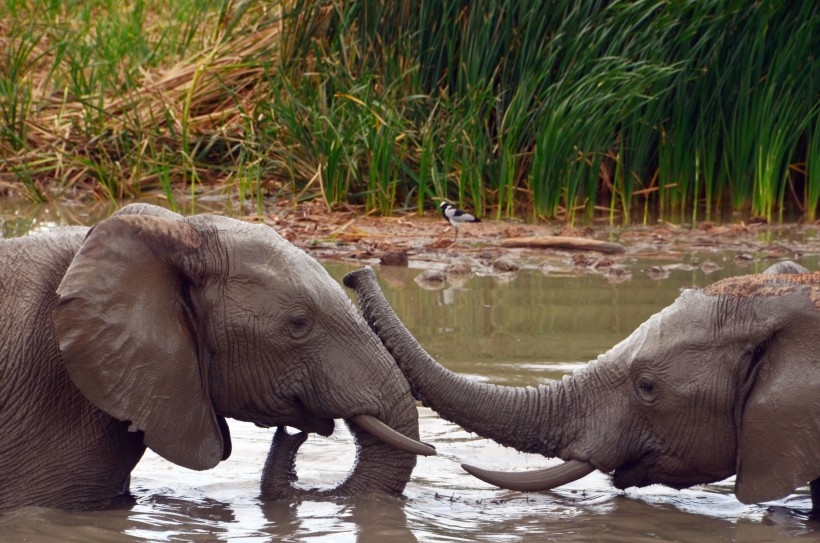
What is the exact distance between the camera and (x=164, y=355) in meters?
4.20

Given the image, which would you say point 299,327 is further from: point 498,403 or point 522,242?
point 522,242

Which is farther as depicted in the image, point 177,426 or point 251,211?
point 251,211

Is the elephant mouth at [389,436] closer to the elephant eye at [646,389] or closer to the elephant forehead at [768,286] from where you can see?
the elephant eye at [646,389]

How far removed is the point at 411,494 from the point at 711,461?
98 cm

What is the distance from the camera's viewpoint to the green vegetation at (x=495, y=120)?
10805 mm

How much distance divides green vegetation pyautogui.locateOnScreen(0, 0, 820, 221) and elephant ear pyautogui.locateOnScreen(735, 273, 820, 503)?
19.5ft

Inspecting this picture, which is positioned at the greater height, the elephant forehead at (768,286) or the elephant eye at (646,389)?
the elephant forehead at (768,286)

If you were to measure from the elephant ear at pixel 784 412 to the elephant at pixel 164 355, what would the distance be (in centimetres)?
A: 102

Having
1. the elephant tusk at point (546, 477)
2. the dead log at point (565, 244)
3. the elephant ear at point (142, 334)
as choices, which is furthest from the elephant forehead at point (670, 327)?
the dead log at point (565, 244)

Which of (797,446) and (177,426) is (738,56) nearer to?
(797,446)

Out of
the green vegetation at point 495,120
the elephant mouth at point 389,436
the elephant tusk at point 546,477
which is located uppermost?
the green vegetation at point 495,120

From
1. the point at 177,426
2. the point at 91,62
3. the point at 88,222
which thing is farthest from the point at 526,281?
the point at 91,62

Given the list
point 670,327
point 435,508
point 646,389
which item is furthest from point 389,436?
point 670,327

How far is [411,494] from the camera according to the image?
188 inches
